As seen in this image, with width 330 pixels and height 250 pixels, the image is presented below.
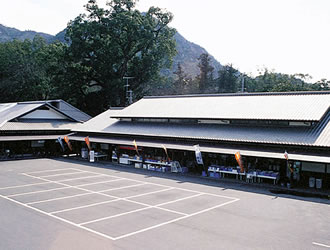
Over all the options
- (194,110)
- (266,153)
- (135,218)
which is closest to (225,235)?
(135,218)

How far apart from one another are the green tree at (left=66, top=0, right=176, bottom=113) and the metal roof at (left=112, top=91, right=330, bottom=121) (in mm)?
20529

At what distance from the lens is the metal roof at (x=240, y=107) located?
25.1m

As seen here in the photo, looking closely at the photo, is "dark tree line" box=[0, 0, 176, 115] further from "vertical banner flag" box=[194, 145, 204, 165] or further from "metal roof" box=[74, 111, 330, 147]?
"vertical banner flag" box=[194, 145, 204, 165]

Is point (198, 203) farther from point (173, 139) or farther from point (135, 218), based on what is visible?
point (173, 139)

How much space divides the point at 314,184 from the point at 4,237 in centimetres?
1867

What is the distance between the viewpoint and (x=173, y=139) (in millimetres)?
29047

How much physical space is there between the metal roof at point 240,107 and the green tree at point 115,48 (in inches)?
808

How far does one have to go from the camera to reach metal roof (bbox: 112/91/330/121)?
25141 millimetres

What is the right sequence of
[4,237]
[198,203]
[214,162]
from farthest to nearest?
[214,162] < [198,203] < [4,237]

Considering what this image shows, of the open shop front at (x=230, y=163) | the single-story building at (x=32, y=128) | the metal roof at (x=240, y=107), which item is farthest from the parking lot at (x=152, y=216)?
the single-story building at (x=32, y=128)

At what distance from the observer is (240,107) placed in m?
29.2

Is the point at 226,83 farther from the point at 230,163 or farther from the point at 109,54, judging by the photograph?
the point at 230,163

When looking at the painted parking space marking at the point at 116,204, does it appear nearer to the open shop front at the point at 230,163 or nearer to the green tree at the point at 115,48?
the open shop front at the point at 230,163

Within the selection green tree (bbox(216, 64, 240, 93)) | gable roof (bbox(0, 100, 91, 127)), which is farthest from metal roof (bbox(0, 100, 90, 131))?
green tree (bbox(216, 64, 240, 93))
